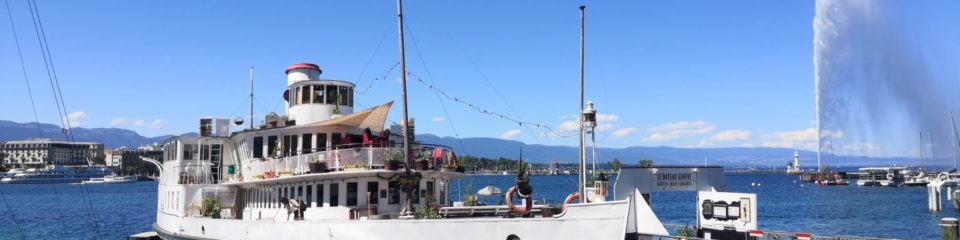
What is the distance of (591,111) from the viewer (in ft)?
56.6

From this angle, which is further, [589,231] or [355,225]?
[355,225]

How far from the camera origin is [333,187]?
19984 millimetres

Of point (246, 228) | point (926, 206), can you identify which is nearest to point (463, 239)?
point (246, 228)

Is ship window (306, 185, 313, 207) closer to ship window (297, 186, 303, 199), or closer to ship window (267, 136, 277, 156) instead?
ship window (297, 186, 303, 199)

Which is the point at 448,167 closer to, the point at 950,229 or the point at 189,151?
the point at 189,151

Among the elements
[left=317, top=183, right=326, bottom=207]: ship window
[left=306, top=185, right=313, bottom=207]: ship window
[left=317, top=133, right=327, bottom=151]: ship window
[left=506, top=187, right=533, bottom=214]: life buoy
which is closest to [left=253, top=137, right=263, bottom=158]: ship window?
[left=317, top=133, right=327, bottom=151]: ship window

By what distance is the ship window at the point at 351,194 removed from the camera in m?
19.8

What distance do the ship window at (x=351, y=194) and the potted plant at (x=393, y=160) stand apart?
4.95 feet

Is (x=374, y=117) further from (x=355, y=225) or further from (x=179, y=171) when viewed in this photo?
(x=179, y=171)

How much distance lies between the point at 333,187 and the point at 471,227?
577cm

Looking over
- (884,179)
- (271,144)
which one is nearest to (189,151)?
(271,144)

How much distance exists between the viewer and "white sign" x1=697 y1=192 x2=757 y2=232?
1551 cm

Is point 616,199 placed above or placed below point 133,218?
above

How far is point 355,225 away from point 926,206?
2498 inches
